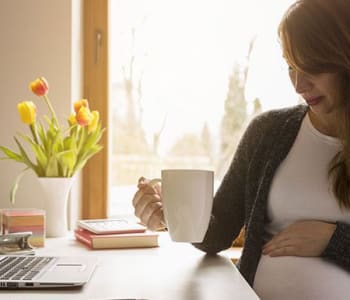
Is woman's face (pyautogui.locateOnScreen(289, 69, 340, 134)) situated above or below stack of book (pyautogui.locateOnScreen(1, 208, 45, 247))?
above

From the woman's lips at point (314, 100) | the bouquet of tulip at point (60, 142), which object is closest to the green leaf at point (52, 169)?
the bouquet of tulip at point (60, 142)

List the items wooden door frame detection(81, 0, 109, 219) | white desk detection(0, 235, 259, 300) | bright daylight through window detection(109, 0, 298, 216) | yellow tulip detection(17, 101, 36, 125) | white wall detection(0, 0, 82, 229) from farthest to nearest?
1. bright daylight through window detection(109, 0, 298, 216)
2. wooden door frame detection(81, 0, 109, 219)
3. white wall detection(0, 0, 82, 229)
4. yellow tulip detection(17, 101, 36, 125)
5. white desk detection(0, 235, 259, 300)

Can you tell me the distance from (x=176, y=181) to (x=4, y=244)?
1.32 ft

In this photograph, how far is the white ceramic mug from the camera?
2.96 ft

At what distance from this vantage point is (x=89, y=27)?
1.90 metres

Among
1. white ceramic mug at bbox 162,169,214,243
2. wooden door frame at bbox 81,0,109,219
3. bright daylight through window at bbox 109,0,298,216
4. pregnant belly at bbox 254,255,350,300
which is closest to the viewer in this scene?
white ceramic mug at bbox 162,169,214,243

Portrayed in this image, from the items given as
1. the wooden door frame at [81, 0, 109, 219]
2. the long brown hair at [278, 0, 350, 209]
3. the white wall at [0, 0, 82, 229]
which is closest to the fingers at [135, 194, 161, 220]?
the long brown hair at [278, 0, 350, 209]

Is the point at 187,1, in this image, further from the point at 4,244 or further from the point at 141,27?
the point at 4,244

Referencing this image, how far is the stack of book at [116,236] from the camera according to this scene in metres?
1.18

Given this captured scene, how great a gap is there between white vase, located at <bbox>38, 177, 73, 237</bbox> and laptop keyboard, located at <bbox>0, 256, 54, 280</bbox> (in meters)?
0.45

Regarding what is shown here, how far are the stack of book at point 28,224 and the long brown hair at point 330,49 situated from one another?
628 mm

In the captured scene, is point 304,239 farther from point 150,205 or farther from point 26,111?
point 26,111

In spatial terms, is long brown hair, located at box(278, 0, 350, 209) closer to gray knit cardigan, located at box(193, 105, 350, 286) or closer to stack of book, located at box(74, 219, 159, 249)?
gray knit cardigan, located at box(193, 105, 350, 286)

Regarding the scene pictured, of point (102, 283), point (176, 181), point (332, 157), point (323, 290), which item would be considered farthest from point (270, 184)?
point (102, 283)
